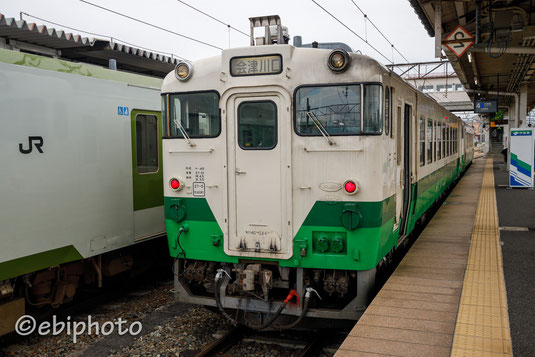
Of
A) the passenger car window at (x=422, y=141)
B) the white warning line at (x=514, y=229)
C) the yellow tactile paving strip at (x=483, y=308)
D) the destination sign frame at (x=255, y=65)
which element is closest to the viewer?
the yellow tactile paving strip at (x=483, y=308)

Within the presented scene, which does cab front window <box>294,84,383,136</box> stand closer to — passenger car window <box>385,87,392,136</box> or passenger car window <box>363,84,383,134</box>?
passenger car window <box>363,84,383,134</box>

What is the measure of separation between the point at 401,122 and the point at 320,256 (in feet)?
7.32

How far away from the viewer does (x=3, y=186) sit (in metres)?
5.54

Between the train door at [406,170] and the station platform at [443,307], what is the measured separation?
1.80 feet

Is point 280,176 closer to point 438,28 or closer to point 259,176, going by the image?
point 259,176

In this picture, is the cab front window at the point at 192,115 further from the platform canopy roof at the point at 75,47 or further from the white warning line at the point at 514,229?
the white warning line at the point at 514,229

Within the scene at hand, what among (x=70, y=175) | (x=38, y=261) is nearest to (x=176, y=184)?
(x=70, y=175)

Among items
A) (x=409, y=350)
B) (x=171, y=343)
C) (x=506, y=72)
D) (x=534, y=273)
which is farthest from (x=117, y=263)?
(x=506, y=72)

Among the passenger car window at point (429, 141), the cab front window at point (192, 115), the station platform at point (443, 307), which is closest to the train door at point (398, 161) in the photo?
the station platform at point (443, 307)

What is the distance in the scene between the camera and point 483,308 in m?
5.07

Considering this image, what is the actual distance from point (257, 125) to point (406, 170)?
2.61 meters

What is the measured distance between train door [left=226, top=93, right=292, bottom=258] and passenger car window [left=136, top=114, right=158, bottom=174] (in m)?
2.72

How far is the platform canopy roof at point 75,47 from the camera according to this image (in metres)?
7.07

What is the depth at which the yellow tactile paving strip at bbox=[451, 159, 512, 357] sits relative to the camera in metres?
4.14
